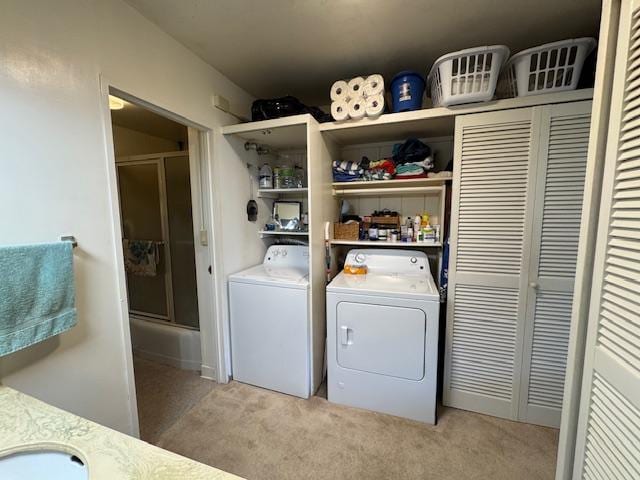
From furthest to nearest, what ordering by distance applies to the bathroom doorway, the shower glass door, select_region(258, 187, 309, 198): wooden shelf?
the shower glass door → select_region(258, 187, 309, 198): wooden shelf → the bathroom doorway

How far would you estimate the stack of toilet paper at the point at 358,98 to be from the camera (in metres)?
1.80

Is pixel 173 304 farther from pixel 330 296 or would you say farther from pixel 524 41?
pixel 524 41

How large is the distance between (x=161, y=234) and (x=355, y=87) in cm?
231

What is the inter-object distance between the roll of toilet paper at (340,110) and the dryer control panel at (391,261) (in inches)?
41.3

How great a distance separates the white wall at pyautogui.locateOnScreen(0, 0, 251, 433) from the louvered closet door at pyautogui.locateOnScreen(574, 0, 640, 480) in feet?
6.42

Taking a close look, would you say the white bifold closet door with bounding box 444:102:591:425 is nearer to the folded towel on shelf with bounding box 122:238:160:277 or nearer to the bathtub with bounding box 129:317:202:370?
the bathtub with bounding box 129:317:202:370

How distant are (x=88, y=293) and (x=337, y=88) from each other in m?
1.84

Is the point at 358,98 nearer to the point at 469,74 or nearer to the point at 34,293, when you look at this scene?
the point at 469,74

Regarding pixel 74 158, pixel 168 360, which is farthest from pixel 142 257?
pixel 74 158

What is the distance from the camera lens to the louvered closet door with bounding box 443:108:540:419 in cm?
166

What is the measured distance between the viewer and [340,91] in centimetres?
189

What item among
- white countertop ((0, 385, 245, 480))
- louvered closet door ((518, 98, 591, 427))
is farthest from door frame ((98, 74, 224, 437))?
louvered closet door ((518, 98, 591, 427))

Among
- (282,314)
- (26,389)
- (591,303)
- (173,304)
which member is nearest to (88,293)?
(26,389)

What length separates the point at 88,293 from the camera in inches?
A: 52.0
